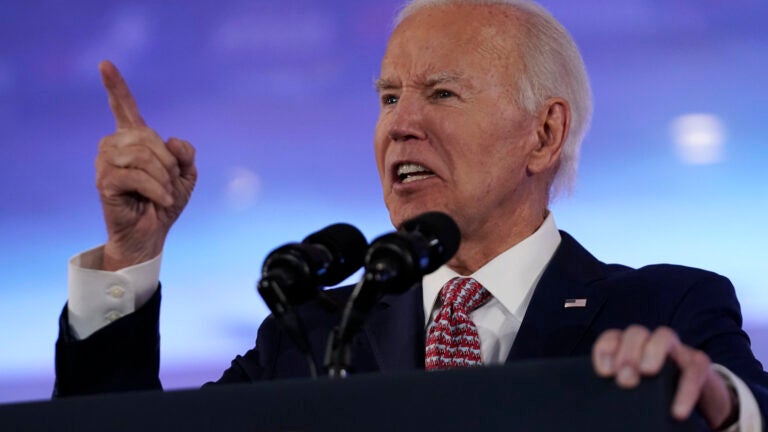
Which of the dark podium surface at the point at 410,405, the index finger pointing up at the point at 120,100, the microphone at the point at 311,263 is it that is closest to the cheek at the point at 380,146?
the index finger pointing up at the point at 120,100

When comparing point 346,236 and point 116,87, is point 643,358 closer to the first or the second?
point 346,236

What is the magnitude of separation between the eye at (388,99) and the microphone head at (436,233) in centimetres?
92

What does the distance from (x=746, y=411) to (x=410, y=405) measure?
0.47 meters

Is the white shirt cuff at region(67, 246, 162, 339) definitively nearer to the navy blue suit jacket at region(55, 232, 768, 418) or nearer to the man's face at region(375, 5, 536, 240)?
the navy blue suit jacket at region(55, 232, 768, 418)

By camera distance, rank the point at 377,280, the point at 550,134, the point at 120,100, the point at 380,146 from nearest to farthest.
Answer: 1. the point at 377,280
2. the point at 120,100
3. the point at 380,146
4. the point at 550,134

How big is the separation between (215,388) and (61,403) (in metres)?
0.20

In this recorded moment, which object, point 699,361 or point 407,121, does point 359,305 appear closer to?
point 699,361

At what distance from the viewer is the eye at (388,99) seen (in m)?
2.15

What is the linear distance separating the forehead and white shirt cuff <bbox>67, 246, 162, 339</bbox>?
75cm

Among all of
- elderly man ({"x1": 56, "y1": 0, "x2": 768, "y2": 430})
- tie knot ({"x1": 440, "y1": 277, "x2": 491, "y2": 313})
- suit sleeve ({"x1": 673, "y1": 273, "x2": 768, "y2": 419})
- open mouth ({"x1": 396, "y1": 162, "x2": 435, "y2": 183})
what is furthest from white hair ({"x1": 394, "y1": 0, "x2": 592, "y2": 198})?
suit sleeve ({"x1": 673, "y1": 273, "x2": 768, "y2": 419})

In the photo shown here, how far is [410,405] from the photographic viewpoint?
102 centimetres

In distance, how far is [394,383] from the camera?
1.02m

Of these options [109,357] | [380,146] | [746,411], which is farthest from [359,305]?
[380,146]

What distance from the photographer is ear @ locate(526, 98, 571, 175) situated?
2.19 meters
